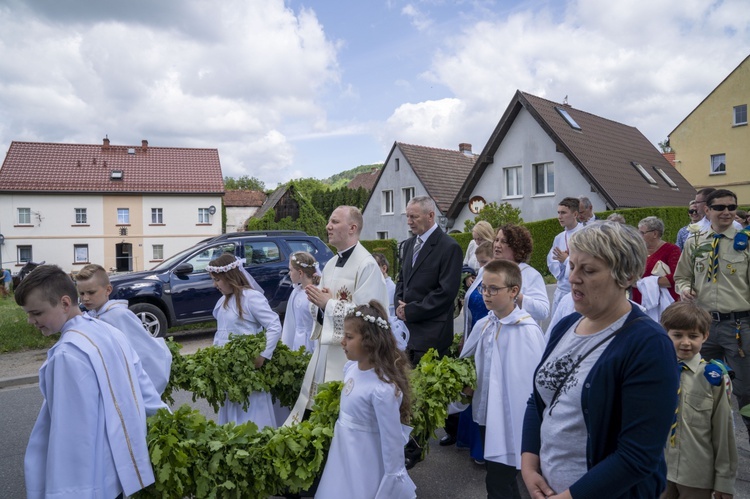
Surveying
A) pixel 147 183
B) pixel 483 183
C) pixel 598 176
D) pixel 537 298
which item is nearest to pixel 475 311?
pixel 537 298

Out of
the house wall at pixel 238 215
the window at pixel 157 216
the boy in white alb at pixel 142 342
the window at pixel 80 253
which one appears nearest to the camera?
the boy in white alb at pixel 142 342

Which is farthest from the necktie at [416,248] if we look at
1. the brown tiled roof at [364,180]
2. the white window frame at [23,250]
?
the brown tiled roof at [364,180]

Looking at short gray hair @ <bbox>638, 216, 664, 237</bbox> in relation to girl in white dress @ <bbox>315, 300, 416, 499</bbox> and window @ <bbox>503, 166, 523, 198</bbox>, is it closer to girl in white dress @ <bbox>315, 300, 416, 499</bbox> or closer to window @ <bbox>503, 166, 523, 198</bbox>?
girl in white dress @ <bbox>315, 300, 416, 499</bbox>

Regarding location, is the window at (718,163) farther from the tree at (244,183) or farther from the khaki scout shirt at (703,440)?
the tree at (244,183)

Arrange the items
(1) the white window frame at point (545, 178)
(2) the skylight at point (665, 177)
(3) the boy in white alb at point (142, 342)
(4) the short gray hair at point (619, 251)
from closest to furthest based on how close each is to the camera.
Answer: (4) the short gray hair at point (619, 251), (3) the boy in white alb at point (142, 342), (1) the white window frame at point (545, 178), (2) the skylight at point (665, 177)

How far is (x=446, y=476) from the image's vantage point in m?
4.82

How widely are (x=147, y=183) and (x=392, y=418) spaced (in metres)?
46.5

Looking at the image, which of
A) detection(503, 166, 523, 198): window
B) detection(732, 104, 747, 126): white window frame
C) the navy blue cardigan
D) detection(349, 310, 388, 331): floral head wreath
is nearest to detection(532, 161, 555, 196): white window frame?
detection(503, 166, 523, 198): window

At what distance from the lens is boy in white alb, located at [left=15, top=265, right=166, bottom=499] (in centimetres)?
269

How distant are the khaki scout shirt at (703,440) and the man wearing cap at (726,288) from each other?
1.37 meters

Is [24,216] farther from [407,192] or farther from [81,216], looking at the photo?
[407,192]

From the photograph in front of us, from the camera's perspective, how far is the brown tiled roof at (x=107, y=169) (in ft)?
143

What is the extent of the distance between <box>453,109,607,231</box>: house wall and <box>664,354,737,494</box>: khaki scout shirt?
22084mm

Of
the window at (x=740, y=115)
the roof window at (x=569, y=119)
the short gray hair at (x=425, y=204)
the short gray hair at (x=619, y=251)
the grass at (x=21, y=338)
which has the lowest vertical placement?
the grass at (x=21, y=338)
